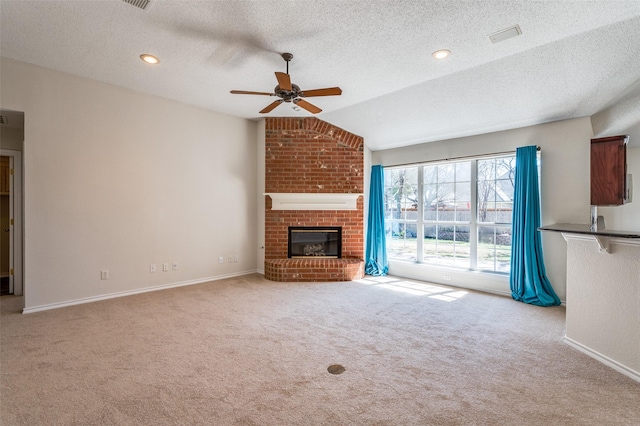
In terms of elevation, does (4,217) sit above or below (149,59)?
below

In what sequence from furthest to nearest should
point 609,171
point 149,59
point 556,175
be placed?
1. point 556,175
2. point 149,59
3. point 609,171

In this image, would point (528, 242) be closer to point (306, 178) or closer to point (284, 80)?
point (306, 178)

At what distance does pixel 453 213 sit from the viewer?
4.74 meters

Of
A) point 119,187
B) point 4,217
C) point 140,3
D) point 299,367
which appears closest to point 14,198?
point 4,217

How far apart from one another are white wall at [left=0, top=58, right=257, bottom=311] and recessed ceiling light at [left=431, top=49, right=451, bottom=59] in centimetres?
340

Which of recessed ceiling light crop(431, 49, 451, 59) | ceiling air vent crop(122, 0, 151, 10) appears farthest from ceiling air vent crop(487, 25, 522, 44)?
ceiling air vent crop(122, 0, 151, 10)

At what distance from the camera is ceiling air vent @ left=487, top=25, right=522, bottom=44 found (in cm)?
238

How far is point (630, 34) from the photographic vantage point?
237cm

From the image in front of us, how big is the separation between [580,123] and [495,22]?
7.35ft

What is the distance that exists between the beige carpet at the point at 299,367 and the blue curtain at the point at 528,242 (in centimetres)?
30

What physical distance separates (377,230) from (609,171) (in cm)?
313

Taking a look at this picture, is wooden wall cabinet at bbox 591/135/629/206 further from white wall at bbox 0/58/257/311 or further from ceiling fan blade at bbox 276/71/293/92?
white wall at bbox 0/58/257/311

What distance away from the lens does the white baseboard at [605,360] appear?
6.76 ft

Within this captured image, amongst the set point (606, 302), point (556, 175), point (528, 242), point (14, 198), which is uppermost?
point (556, 175)
